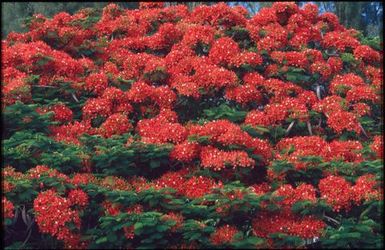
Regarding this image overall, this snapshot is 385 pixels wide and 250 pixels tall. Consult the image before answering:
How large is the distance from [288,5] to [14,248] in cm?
537

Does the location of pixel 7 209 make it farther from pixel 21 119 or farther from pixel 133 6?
pixel 133 6

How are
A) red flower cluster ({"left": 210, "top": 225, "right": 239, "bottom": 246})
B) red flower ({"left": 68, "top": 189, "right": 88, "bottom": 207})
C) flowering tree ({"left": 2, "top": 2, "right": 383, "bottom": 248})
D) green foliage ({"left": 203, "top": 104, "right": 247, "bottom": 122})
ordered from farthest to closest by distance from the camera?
green foliage ({"left": 203, "top": 104, "right": 247, "bottom": 122}), red flower ({"left": 68, "top": 189, "right": 88, "bottom": 207}), flowering tree ({"left": 2, "top": 2, "right": 383, "bottom": 248}), red flower cluster ({"left": 210, "top": 225, "right": 239, "bottom": 246})

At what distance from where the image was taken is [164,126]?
734cm

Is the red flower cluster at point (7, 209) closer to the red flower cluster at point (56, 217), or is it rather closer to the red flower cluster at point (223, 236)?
the red flower cluster at point (56, 217)

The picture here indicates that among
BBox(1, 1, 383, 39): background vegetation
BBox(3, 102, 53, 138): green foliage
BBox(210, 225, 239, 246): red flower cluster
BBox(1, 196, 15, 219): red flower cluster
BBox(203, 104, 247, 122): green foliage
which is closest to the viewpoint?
BBox(210, 225, 239, 246): red flower cluster

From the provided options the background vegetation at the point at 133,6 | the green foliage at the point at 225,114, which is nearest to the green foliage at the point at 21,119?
the green foliage at the point at 225,114

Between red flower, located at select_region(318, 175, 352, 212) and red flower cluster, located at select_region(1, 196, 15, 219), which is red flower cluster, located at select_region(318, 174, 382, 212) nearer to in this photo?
red flower, located at select_region(318, 175, 352, 212)

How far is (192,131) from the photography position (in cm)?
716

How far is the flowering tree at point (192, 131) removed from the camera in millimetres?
6184

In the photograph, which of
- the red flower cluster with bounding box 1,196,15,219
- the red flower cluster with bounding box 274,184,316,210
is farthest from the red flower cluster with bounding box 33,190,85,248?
the red flower cluster with bounding box 274,184,316,210

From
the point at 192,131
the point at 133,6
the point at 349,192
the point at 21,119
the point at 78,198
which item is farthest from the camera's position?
the point at 133,6

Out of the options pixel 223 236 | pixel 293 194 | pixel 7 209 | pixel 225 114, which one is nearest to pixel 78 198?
pixel 7 209

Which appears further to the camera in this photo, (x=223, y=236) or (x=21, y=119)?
(x=21, y=119)

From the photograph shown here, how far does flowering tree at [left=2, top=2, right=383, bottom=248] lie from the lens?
618 cm
